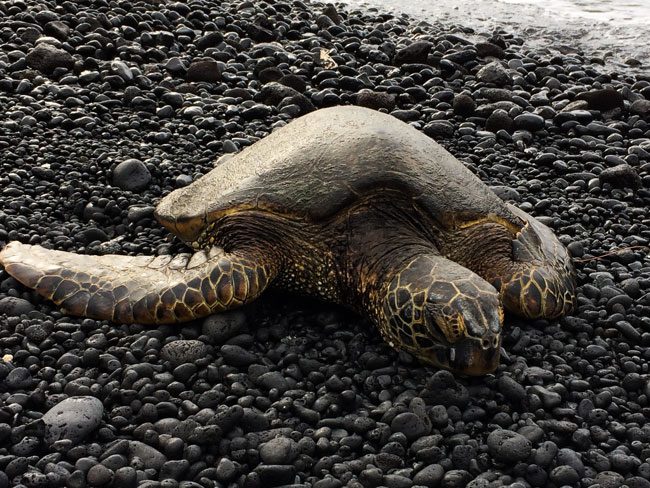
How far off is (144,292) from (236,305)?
61 centimetres

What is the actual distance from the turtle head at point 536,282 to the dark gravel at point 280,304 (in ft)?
0.46

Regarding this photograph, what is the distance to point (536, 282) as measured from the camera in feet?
16.6

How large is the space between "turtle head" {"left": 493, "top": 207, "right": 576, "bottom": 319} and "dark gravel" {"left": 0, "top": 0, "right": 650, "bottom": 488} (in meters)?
0.14

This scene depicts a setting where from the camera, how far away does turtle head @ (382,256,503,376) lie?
14.1 feet

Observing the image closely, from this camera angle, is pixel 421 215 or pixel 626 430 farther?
pixel 421 215

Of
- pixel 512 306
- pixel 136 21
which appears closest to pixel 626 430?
pixel 512 306

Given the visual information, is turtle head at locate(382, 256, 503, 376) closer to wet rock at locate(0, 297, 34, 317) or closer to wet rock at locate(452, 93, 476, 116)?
wet rock at locate(0, 297, 34, 317)

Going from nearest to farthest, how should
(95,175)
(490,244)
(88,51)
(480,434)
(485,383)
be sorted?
1. (480,434)
2. (485,383)
3. (490,244)
4. (95,175)
5. (88,51)

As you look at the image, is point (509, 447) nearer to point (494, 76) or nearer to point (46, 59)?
point (494, 76)

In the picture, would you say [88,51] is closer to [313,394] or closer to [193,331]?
[193,331]

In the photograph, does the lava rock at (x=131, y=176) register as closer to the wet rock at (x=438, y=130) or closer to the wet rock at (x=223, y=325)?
the wet rock at (x=223, y=325)

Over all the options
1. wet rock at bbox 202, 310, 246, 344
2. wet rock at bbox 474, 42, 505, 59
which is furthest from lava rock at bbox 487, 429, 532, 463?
wet rock at bbox 474, 42, 505, 59

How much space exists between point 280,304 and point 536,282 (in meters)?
1.79

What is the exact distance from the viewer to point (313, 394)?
4371 millimetres
